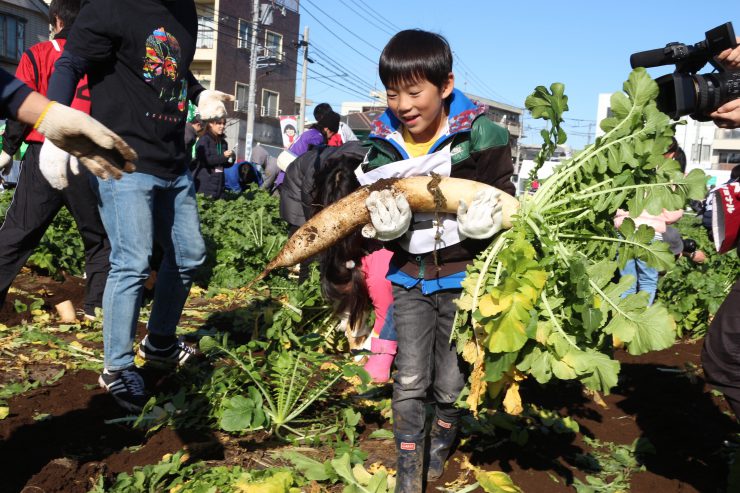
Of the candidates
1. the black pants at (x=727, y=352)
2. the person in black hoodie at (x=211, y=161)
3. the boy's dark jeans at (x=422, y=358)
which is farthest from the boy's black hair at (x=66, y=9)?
the person in black hoodie at (x=211, y=161)

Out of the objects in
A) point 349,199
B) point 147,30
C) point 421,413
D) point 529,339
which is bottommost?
point 421,413

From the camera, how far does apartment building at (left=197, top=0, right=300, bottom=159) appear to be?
138ft

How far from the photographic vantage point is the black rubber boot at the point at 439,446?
282cm

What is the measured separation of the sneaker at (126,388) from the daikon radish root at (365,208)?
3.04ft

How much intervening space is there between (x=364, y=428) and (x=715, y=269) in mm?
4764

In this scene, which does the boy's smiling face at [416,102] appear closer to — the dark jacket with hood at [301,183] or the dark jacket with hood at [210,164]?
the dark jacket with hood at [301,183]

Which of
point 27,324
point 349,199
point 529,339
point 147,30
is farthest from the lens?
point 27,324

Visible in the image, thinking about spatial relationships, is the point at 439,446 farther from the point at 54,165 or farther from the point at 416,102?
the point at 54,165

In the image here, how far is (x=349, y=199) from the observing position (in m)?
2.80

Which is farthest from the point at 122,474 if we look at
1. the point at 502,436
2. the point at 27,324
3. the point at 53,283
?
the point at 53,283

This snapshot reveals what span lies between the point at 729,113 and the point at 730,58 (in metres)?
0.34

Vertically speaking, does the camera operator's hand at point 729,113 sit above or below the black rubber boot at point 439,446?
above

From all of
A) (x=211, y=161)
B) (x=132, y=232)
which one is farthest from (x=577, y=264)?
(x=211, y=161)

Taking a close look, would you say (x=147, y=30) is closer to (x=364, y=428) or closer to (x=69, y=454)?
(x=69, y=454)
